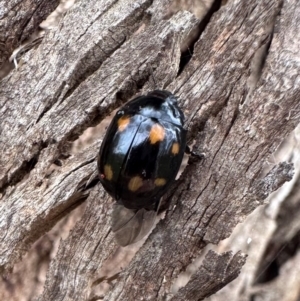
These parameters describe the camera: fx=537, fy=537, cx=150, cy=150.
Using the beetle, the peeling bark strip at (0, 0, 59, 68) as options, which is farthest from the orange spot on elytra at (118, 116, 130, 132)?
the peeling bark strip at (0, 0, 59, 68)

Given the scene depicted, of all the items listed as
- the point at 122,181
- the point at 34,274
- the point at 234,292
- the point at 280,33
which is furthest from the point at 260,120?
the point at 34,274

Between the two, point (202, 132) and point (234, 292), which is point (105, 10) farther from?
point (234, 292)

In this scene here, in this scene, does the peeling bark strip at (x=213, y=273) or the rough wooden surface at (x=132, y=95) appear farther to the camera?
the rough wooden surface at (x=132, y=95)

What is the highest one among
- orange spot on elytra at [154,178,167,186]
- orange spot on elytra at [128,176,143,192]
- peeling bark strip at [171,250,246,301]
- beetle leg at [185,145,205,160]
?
orange spot on elytra at [128,176,143,192]

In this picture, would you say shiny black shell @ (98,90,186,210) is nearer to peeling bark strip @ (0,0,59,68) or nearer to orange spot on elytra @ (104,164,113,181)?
orange spot on elytra @ (104,164,113,181)

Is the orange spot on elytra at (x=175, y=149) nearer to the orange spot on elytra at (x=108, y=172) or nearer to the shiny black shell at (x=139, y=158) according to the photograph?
the shiny black shell at (x=139, y=158)

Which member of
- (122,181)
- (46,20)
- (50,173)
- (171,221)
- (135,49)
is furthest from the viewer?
(46,20)

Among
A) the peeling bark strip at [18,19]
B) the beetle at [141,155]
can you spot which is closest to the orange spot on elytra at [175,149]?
the beetle at [141,155]

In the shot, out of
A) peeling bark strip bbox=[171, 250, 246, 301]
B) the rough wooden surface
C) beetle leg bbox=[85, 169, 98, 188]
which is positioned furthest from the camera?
beetle leg bbox=[85, 169, 98, 188]
